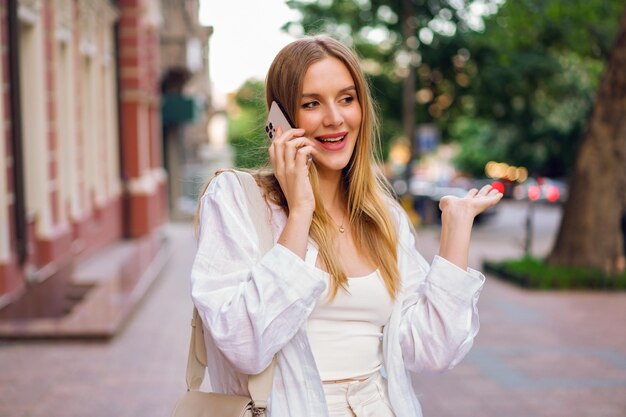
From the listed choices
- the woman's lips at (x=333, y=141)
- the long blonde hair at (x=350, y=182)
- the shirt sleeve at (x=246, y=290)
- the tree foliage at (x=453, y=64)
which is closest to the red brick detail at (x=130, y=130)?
the tree foliage at (x=453, y=64)

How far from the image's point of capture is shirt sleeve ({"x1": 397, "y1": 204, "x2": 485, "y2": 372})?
233 centimetres

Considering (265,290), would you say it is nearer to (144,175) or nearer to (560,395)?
(560,395)

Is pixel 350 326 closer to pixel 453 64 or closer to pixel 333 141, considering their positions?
pixel 333 141

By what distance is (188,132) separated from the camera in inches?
1973

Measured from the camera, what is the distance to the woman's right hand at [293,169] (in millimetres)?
2195

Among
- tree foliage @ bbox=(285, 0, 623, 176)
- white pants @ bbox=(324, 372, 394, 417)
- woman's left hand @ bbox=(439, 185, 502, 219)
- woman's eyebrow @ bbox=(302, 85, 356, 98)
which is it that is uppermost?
tree foliage @ bbox=(285, 0, 623, 176)

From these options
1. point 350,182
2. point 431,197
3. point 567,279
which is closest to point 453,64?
point 431,197

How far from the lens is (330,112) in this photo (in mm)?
2350

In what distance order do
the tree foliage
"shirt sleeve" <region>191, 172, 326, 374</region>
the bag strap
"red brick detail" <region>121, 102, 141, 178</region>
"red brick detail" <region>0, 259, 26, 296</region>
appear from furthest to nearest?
the tree foliage → "red brick detail" <region>121, 102, 141, 178</region> → "red brick detail" <region>0, 259, 26, 296</region> → the bag strap → "shirt sleeve" <region>191, 172, 326, 374</region>

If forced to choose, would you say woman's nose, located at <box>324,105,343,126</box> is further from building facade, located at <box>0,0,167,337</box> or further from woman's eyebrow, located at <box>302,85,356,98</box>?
building facade, located at <box>0,0,167,337</box>

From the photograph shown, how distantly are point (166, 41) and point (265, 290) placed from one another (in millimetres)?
26887

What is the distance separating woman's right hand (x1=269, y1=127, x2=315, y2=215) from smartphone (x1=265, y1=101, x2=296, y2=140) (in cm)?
6

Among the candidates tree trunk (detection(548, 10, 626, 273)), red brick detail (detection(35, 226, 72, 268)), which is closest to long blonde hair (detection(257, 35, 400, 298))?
red brick detail (detection(35, 226, 72, 268))

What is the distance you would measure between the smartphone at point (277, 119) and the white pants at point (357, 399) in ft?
2.19
